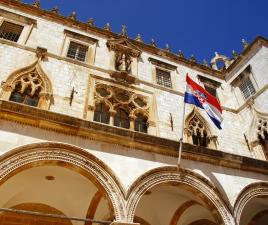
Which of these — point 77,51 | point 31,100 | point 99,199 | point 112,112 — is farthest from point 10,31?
point 99,199

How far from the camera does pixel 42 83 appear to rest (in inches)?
465

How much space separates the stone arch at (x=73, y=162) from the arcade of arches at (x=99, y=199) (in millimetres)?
41

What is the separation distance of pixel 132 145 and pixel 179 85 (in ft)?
25.4

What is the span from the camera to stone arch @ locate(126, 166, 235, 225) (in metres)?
8.51

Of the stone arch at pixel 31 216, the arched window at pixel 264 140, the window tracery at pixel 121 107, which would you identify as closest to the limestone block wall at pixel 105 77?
the window tracery at pixel 121 107

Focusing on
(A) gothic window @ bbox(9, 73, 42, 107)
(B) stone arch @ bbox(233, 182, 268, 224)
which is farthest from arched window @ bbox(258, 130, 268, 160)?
(A) gothic window @ bbox(9, 73, 42, 107)

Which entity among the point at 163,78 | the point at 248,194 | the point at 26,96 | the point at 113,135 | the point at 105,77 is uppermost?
the point at 163,78

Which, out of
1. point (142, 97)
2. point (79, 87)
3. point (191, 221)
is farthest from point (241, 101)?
point (79, 87)

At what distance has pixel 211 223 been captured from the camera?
40.5 feet

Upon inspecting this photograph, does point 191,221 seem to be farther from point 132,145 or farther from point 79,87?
point 79,87

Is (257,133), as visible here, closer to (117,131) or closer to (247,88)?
(247,88)

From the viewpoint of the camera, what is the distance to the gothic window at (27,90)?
11.3 metres

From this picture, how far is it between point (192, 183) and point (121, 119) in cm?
496

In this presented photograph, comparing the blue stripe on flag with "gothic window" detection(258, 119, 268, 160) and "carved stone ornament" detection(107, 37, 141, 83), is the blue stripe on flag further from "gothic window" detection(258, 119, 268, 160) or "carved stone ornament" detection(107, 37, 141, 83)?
"gothic window" detection(258, 119, 268, 160)
